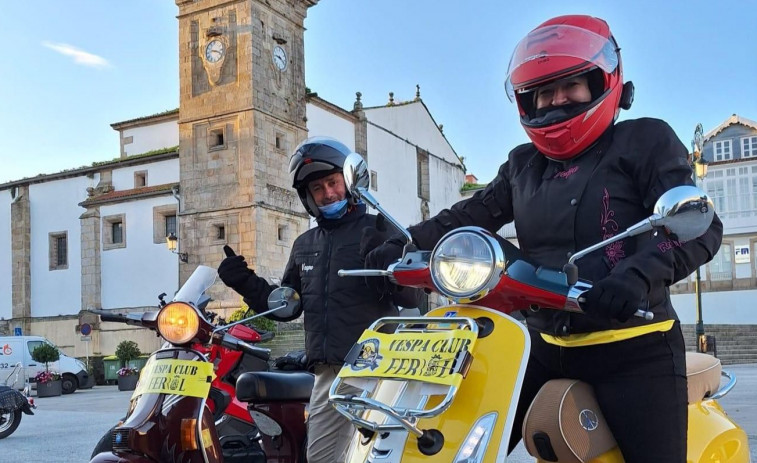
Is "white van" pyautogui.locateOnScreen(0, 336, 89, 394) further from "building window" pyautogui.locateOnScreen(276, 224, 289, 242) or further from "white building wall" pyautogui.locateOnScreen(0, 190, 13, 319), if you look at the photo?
"white building wall" pyautogui.locateOnScreen(0, 190, 13, 319)

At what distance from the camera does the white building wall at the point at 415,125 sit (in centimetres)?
4081

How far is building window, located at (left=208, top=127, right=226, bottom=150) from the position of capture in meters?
32.5

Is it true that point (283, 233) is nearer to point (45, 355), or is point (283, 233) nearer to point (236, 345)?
point (45, 355)

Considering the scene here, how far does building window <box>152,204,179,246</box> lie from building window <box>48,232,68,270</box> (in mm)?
5207

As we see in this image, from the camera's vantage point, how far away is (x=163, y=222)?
33.8 meters

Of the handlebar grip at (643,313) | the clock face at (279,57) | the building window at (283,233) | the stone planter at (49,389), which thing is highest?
the clock face at (279,57)

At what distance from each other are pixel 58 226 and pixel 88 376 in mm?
14537

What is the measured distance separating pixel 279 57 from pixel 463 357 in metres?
32.9

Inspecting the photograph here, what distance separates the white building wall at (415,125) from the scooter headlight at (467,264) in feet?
124

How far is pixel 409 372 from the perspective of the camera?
1846 millimetres

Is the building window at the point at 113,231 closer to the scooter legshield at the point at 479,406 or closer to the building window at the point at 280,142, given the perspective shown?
the building window at the point at 280,142

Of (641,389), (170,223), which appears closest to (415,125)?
(170,223)

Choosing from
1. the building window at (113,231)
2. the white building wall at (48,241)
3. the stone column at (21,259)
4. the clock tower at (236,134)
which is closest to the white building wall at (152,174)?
the white building wall at (48,241)

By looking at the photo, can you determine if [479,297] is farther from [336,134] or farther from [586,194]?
[336,134]
